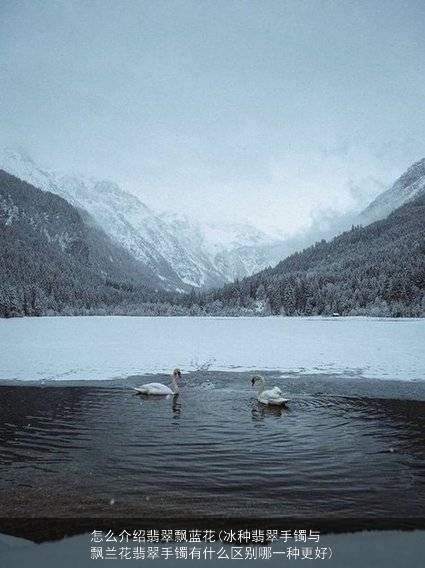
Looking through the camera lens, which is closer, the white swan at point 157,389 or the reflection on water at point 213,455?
the reflection on water at point 213,455

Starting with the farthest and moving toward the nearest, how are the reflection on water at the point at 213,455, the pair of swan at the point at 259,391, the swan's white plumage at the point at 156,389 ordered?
the swan's white plumage at the point at 156,389, the pair of swan at the point at 259,391, the reflection on water at the point at 213,455

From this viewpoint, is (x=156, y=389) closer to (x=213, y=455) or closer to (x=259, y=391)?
(x=259, y=391)

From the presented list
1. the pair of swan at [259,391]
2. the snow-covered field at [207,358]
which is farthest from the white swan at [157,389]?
the snow-covered field at [207,358]

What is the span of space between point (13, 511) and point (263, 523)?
520 cm

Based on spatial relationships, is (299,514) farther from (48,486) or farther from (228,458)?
(48,486)

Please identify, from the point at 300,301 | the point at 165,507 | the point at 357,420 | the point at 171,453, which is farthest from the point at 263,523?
the point at 300,301

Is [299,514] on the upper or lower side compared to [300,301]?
lower

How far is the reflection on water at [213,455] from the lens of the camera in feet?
32.4

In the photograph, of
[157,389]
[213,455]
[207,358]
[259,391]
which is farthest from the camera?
[207,358]

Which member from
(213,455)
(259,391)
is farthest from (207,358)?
(213,455)

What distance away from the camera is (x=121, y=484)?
10914 mm

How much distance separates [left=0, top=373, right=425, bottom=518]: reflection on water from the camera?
9875 millimetres

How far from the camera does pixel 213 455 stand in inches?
509

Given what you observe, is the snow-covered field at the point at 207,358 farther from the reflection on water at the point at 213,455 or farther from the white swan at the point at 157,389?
the reflection on water at the point at 213,455
